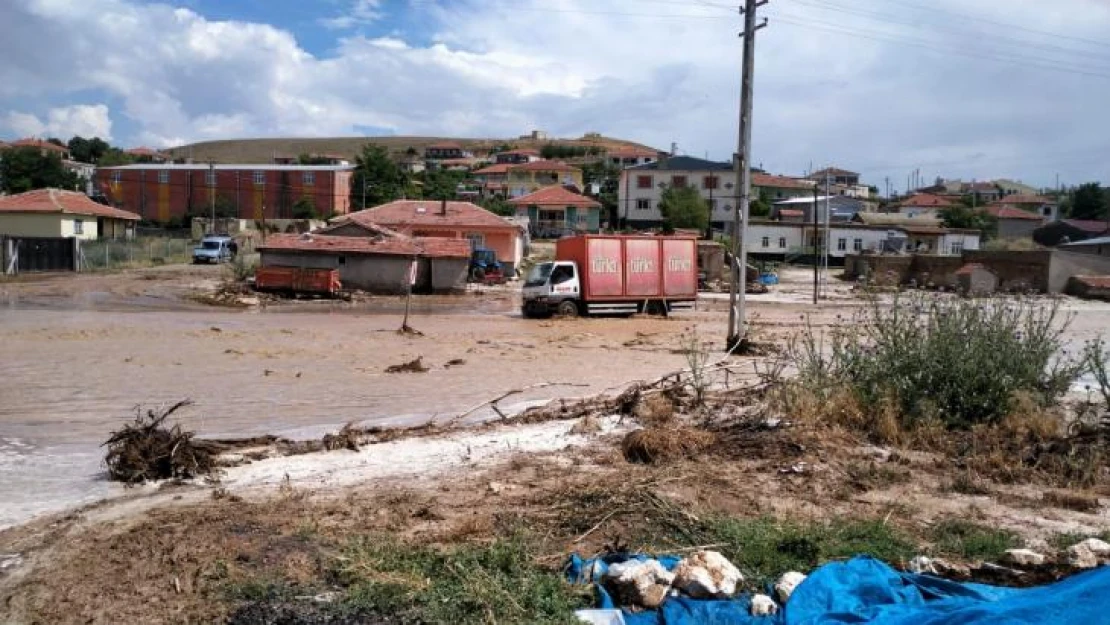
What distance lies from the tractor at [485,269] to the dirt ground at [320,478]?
25279 mm

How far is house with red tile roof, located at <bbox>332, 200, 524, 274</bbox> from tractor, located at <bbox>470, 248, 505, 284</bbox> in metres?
4.00

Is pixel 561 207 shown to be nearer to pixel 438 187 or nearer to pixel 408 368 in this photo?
pixel 438 187

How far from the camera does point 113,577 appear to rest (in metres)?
5.57

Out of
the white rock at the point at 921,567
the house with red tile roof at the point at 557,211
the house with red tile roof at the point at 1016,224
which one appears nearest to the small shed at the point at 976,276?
the white rock at the point at 921,567

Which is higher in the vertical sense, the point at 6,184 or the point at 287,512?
the point at 6,184

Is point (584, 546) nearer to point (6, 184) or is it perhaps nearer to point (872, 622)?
point (872, 622)

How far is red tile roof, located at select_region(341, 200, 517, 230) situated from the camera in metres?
52.7

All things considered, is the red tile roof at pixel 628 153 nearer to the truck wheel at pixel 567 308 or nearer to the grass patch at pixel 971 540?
the truck wheel at pixel 567 308

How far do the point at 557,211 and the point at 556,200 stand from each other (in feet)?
4.05

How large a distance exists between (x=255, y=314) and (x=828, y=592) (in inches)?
1131

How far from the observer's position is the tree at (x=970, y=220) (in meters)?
91.5

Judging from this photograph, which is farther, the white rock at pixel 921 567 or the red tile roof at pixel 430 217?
the red tile roof at pixel 430 217

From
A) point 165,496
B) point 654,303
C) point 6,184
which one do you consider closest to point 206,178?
point 6,184

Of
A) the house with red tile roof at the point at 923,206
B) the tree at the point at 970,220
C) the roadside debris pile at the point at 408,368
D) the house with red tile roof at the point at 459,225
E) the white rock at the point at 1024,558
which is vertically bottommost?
the roadside debris pile at the point at 408,368
